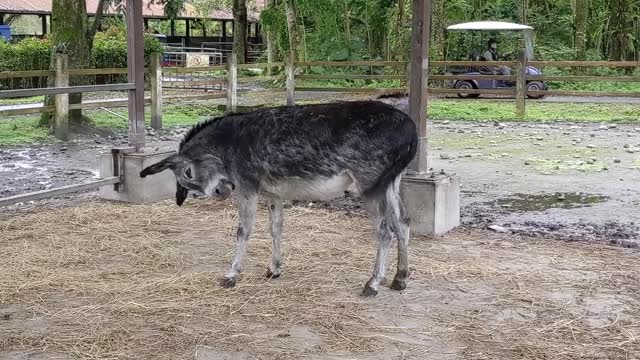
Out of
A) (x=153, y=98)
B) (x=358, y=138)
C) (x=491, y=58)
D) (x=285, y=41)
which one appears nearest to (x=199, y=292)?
(x=358, y=138)

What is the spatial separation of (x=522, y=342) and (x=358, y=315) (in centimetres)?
102

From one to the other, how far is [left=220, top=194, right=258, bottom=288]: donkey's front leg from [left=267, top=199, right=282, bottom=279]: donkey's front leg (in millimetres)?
229

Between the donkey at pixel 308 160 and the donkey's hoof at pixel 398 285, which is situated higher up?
the donkey at pixel 308 160

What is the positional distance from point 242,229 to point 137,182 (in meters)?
3.19

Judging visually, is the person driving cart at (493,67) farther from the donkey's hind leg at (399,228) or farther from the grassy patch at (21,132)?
the donkey's hind leg at (399,228)

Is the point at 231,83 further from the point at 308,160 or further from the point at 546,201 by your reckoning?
the point at 308,160

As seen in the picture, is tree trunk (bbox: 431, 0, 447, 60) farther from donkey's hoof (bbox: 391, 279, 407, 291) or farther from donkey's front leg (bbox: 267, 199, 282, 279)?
donkey's hoof (bbox: 391, 279, 407, 291)

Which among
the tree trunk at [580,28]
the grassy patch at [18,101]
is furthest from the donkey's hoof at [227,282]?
the tree trunk at [580,28]

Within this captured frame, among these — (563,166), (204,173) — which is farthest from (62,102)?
(204,173)

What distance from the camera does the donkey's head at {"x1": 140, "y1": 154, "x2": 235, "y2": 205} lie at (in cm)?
553

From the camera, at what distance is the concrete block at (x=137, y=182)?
27.7 ft

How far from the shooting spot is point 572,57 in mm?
28266

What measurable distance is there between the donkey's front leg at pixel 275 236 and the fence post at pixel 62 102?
8.94 metres

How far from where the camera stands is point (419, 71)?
7.05 meters
